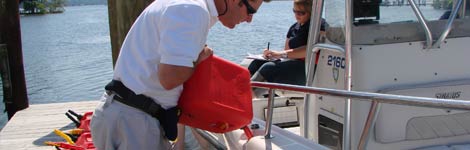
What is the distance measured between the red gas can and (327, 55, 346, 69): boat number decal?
1157mm

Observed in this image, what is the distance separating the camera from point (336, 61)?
11.5 ft

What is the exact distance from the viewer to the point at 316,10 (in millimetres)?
3615

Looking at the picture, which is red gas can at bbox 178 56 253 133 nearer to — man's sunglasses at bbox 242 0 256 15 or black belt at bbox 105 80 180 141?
black belt at bbox 105 80 180 141

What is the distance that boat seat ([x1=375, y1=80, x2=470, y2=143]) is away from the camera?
11.0ft

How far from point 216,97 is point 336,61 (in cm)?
143

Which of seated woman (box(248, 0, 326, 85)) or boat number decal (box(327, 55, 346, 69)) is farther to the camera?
seated woman (box(248, 0, 326, 85))

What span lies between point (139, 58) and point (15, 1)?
8835 millimetres

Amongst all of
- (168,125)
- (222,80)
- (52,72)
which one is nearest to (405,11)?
(222,80)

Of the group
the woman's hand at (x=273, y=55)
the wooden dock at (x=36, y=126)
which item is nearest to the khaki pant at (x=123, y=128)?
the woman's hand at (x=273, y=55)

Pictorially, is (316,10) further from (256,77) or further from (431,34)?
(256,77)

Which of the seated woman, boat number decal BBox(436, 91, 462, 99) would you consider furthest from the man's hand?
the seated woman

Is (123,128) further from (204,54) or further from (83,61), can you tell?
(83,61)

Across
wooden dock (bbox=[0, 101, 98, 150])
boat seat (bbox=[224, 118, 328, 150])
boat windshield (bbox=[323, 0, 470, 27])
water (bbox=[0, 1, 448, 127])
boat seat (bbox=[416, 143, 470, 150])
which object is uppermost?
boat windshield (bbox=[323, 0, 470, 27])

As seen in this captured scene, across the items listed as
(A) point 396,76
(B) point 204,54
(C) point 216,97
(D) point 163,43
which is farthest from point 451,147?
(D) point 163,43
